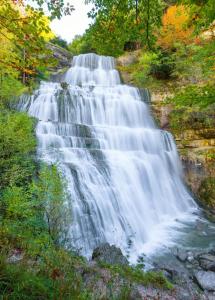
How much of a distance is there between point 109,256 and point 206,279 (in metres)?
2.18

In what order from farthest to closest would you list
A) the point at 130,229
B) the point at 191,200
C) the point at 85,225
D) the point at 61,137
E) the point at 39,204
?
the point at 191,200 → the point at 61,137 → the point at 130,229 → the point at 85,225 → the point at 39,204

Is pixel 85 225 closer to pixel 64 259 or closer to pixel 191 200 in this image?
pixel 64 259

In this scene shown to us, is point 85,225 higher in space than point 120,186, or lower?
lower

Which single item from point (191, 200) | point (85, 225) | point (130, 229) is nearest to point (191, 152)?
point (191, 200)

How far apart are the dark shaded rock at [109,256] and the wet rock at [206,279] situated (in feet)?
5.48

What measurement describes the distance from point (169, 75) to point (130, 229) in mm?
13568

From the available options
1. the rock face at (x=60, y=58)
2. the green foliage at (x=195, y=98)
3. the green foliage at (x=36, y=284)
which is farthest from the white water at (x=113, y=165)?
the rock face at (x=60, y=58)

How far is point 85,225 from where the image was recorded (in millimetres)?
7504

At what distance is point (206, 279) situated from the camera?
223 inches

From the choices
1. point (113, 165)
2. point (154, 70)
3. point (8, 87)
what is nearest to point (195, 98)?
point (113, 165)

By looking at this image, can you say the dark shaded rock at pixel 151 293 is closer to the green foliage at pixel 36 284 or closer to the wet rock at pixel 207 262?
the green foliage at pixel 36 284

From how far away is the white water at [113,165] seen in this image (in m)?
8.05

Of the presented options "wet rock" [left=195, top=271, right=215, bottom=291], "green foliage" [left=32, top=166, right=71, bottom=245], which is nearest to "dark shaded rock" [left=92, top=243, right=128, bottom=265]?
"green foliage" [left=32, top=166, right=71, bottom=245]

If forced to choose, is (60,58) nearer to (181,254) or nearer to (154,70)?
(154,70)
